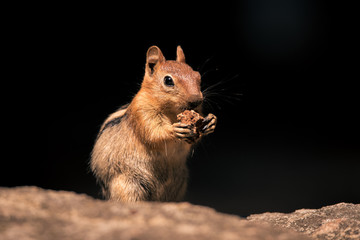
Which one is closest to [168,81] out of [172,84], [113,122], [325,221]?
[172,84]

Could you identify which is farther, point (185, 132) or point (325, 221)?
point (185, 132)

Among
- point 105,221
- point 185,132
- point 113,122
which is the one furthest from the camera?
point 113,122

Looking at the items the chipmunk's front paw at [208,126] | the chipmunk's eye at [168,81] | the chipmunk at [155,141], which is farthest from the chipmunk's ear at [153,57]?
the chipmunk's front paw at [208,126]

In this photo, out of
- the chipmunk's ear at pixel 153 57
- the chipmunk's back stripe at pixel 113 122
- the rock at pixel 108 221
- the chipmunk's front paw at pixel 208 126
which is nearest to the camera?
the rock at pixel 108 221

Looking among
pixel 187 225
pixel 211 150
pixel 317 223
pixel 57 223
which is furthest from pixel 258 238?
pixel 211 150

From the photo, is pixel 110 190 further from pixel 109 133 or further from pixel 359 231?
pixel 359 231

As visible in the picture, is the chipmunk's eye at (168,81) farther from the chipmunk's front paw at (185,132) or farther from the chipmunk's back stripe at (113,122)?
the chipmunk's back stripe at (113,122)

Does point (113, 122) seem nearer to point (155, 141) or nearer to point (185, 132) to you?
point (155, 141)
